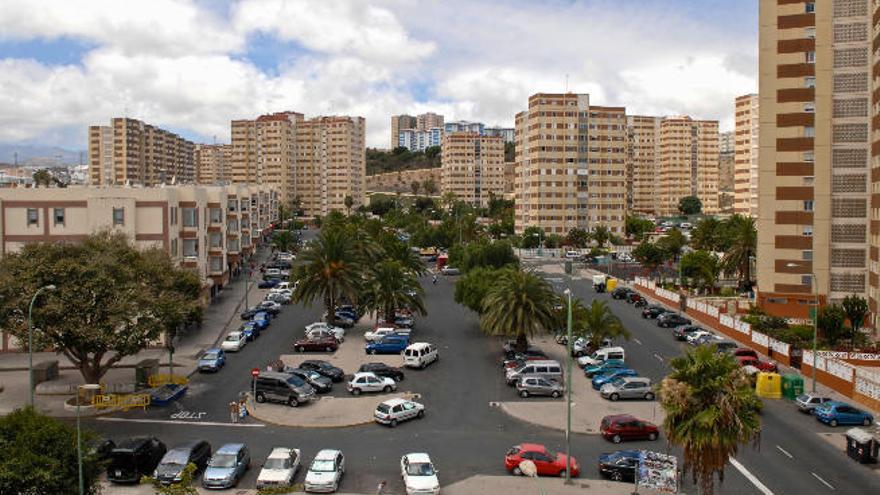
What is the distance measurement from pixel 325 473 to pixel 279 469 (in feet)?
5.68

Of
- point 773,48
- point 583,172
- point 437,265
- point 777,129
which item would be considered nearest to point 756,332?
point 777,129

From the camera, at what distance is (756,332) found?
51.7m

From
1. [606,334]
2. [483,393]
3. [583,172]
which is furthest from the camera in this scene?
[583,172]

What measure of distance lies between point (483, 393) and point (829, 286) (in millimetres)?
35650

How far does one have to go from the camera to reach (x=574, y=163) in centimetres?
13712

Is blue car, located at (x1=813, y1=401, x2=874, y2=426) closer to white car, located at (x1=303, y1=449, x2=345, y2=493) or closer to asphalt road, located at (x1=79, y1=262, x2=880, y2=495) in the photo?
asphalt road, located at (x1=79, y1=262, x2=880, y2=495)

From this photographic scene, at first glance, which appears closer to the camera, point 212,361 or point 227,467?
point 227,467

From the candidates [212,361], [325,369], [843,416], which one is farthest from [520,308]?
[212,361]

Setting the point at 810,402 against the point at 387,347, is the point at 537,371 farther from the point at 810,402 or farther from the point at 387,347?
the point at 810,402

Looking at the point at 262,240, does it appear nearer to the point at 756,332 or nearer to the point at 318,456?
the point at 756,332

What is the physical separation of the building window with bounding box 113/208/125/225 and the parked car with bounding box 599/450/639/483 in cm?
3883

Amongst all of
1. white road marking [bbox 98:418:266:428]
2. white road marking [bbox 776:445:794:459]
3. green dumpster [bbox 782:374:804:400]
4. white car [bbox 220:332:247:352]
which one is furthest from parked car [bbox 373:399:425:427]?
green dumpster [bbox 782:374:804:400]

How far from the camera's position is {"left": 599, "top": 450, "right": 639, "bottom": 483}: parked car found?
26919 millimetres

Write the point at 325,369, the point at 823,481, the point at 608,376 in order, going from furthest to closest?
1. the point at 325,369
2. the point at 608,376
3. the point at 823,481
